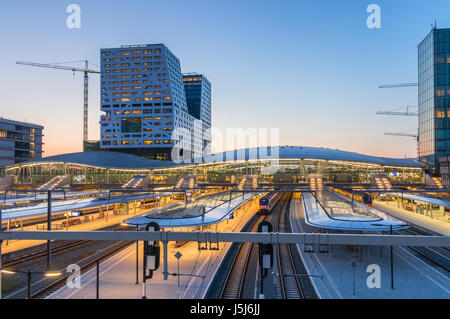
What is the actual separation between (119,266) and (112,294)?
17.6 ft

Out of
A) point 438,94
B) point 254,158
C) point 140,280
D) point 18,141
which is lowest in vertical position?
point 140,280

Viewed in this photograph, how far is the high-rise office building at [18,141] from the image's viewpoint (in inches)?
4323

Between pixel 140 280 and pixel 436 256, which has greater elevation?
pixel 140 280

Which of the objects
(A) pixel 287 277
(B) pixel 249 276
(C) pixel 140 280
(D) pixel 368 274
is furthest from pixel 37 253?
(D) pixel 368 274

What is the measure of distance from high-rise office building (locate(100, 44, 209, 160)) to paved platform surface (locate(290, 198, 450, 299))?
126 meters

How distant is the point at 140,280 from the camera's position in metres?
18.2

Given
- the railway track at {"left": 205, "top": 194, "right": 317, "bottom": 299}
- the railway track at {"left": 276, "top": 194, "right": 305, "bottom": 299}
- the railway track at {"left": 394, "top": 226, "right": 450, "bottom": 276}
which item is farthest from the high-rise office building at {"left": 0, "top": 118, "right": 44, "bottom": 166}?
the railway track at {"left": 394, "top": 226, "right": 450, "bottom": 276}

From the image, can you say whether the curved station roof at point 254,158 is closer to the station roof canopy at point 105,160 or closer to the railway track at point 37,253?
the station roof canopy at point 105,160

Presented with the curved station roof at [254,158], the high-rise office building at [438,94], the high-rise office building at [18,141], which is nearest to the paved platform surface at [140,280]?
the curved station roof at [254,158]

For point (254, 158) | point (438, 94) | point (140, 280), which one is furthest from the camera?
point (254, 158)

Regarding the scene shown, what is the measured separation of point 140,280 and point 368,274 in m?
14.4

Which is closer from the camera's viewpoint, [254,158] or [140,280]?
[140,280]

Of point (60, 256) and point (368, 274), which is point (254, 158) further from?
point (368, 274)
